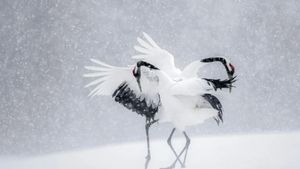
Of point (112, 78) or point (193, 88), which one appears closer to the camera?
point (193, 88)

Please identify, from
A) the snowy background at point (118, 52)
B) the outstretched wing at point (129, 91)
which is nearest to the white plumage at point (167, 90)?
the outstretched wing at point (129, 91)

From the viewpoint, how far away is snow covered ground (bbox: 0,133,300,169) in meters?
2.52

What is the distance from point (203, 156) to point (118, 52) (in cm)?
195

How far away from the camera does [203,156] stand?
8.98 feet

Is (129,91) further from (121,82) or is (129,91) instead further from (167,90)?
(167,90)

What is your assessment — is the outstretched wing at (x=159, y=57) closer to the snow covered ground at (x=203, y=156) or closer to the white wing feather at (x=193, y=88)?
A: the white wing feather at (x=193, y=88)

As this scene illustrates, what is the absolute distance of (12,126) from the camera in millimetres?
4277

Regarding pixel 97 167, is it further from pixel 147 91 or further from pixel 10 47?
pixel 10 47

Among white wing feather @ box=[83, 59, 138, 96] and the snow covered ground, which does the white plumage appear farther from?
the snow covered ground

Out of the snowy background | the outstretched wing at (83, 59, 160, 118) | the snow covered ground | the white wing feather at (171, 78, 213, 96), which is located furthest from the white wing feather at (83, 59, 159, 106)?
the snowy background

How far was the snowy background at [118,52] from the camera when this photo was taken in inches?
171

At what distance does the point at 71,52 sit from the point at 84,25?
0.89 ft

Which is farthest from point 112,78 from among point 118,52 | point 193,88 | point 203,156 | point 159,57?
point 118,52

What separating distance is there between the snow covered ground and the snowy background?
75 cm
